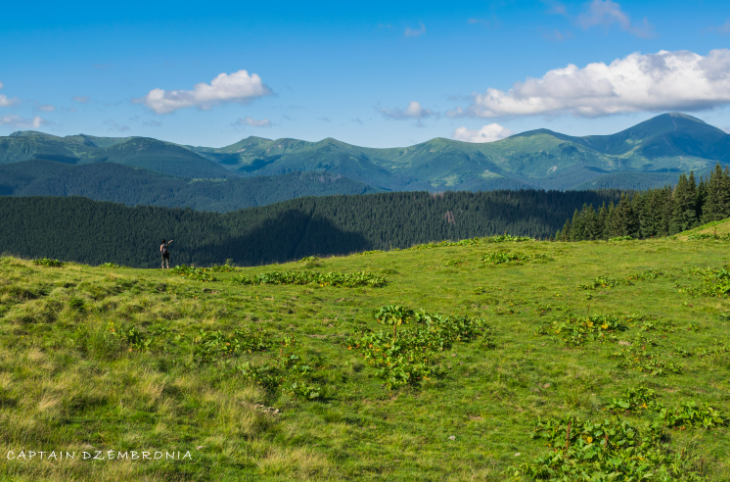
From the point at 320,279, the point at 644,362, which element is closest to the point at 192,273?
the point at 320,279

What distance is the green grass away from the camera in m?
8.20

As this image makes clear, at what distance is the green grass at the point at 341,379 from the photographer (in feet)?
26.9

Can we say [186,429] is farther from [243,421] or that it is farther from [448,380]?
[448,380]

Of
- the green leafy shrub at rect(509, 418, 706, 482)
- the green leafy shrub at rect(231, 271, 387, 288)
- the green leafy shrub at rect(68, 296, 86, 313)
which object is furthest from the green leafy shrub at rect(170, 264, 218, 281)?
the green leafy shrub at rect(509, 418, 706, 482)

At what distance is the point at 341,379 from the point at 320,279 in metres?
14.8

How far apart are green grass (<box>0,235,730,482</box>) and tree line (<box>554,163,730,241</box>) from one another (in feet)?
279

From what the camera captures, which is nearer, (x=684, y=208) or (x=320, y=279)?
(x=320, y=279)

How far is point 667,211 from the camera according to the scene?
10000cm

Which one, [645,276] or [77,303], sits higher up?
[77,303]

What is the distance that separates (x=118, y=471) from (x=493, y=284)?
22236 millimetres

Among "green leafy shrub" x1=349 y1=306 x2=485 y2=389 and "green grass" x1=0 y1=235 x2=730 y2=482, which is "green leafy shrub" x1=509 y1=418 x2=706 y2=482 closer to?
"green grass" x1=0 y1=235 x2=730 y2=482

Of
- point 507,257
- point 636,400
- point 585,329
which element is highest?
point 507,257

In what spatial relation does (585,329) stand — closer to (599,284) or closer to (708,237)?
(599,284)

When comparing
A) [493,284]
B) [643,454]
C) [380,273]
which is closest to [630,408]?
[643,454]
